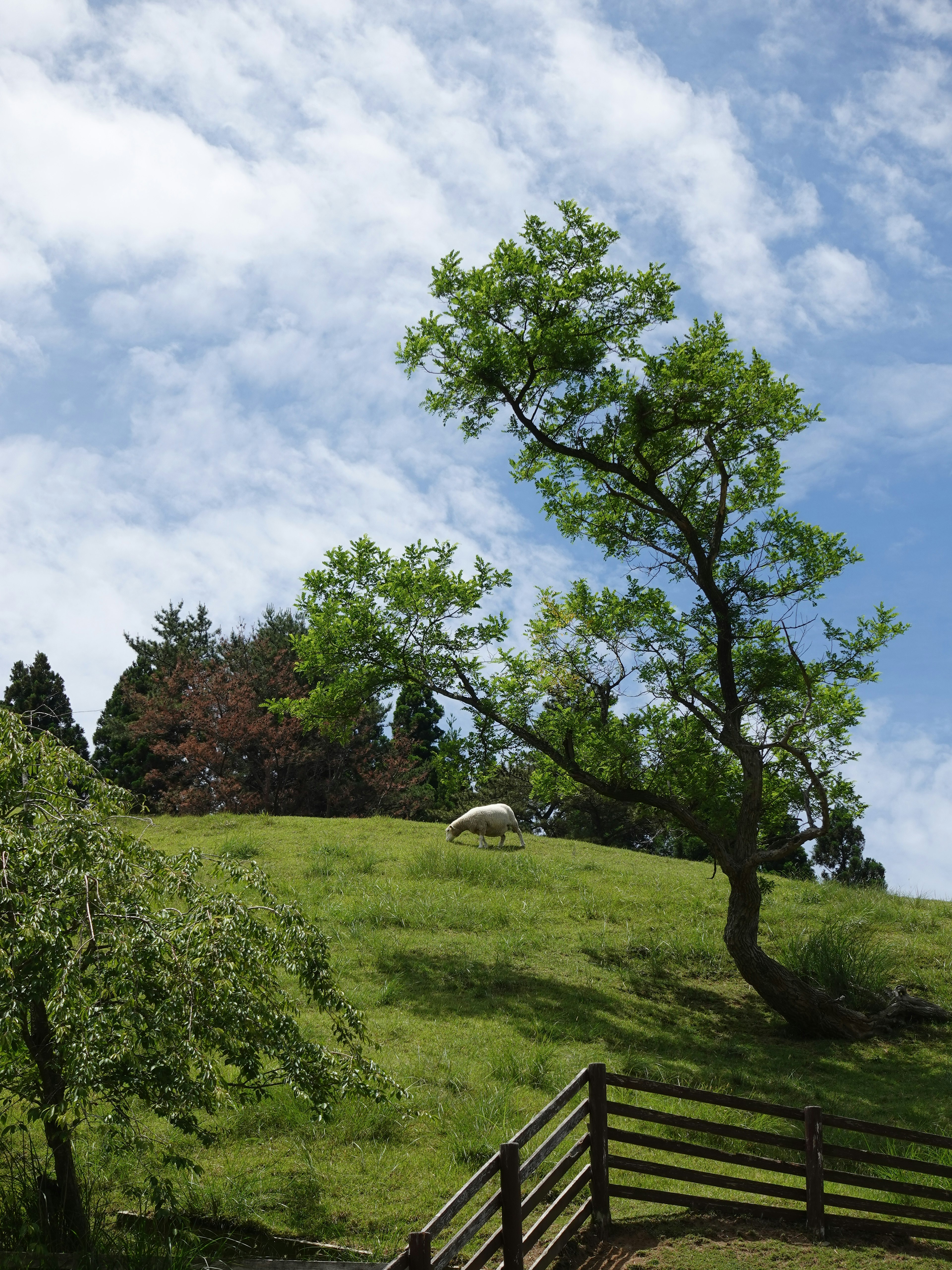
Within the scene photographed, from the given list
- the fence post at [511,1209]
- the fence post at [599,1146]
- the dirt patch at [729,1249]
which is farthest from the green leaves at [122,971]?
the dirt patch at [729,1249]

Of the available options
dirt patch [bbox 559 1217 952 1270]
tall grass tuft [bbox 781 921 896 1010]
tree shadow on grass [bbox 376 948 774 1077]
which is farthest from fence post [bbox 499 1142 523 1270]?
tall grass tuft [bbox 781 921 896 1010]

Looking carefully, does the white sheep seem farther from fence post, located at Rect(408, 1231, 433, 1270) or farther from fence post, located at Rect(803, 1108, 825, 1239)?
fence post, located at Rect(408, 1231, 433, 1270)

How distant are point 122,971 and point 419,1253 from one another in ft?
9.74

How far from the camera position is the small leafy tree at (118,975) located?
24.6ft

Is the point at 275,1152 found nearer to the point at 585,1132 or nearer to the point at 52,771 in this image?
the point at 585,1132

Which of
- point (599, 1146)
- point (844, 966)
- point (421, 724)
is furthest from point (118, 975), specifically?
point (421, 724)

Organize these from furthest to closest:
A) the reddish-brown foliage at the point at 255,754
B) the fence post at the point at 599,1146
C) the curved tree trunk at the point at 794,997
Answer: the reddish-brown foliage at the point at 255,754 < the curved tree trunk at the point at 794,997 < the fence post at the point at 599,1146

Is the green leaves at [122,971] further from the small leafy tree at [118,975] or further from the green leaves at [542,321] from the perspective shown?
the green leaves at [542,321]

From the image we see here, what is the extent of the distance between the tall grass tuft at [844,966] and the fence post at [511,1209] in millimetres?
11803

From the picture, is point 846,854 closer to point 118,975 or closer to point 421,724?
point 421,724

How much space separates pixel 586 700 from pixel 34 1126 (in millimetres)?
12382

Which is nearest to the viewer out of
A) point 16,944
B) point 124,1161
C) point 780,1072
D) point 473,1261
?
point 16,944

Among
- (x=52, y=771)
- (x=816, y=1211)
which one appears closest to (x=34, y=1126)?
(x=52, y=771)

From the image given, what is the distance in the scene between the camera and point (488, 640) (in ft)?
66.9
